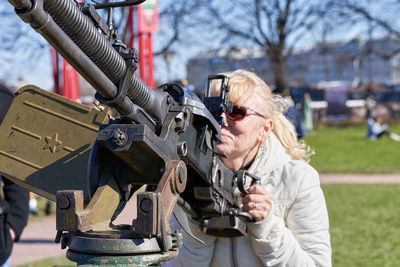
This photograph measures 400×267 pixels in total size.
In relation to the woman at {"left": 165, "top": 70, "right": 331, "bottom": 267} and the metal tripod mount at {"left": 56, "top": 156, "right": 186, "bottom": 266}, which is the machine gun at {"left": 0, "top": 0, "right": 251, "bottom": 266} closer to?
the metal tripod mount at {"left": 56, "top": 156, "right": 186, "bottom": 266}

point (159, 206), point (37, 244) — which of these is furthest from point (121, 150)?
point (37, 244)

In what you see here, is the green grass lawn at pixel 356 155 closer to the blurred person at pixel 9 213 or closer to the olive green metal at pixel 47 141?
the blurred person at pixel 9 213

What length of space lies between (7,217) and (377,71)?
377 feet

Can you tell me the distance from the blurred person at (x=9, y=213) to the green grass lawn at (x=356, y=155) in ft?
40.5

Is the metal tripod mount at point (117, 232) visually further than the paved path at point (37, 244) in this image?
No

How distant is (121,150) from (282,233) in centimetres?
126

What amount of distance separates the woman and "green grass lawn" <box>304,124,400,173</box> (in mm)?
12992

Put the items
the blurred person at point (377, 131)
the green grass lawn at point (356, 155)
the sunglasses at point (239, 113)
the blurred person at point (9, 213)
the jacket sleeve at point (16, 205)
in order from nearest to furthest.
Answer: the sunglasses at point (239, 113), the blurred person at point (9, 213), the jacket sleeve at point (16, 205), the green grass lawn at point (356, 155), the blurred person at point (377, 131)

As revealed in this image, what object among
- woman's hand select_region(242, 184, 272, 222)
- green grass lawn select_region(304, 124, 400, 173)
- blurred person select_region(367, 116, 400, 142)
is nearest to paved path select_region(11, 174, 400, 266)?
woman's hand select_region(242, 184, 272, 222)

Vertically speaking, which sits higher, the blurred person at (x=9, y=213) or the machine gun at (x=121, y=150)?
the machine gun at (x=121, y=150)

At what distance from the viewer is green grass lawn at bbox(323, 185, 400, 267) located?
22.9 feet

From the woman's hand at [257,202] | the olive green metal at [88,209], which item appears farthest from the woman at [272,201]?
the olive green metal at [88,209]

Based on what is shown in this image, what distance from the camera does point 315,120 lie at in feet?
135

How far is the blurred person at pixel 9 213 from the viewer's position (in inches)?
142
